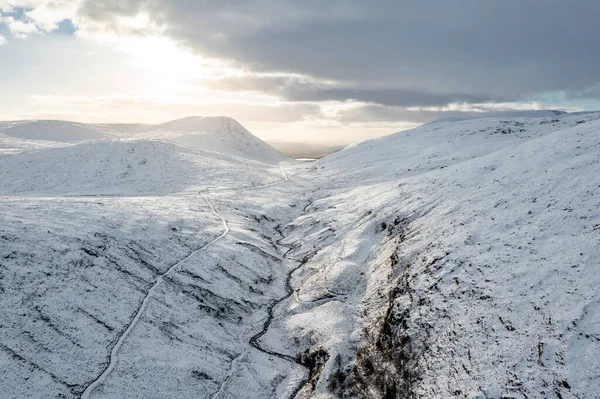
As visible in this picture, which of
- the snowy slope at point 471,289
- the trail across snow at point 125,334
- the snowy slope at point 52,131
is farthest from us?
the snowy slope at point 52,131

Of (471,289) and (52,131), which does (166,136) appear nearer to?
(52,131)

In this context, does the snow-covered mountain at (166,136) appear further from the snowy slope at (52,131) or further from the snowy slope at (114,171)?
the snowy slope at (114,171)

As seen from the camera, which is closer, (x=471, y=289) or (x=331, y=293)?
(x=471, y=289)

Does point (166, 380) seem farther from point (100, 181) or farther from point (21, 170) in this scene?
point (21, 170)

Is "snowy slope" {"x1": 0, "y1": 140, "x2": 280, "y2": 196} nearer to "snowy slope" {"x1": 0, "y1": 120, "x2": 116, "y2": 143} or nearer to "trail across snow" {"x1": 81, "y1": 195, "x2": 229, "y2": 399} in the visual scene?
"trail across snow" {"x1": 81, "y1": 195, "x2": 229, "y2": 399}

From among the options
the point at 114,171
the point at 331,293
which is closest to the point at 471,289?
the point at 331,293

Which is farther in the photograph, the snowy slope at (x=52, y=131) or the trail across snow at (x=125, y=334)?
the snowy slope at (x=52, y=131)

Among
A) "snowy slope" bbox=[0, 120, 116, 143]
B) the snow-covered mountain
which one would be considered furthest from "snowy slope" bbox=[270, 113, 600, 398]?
"snowy slope" bbox=[0, 120, 116, 143]

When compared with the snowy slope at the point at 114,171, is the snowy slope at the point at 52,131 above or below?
above

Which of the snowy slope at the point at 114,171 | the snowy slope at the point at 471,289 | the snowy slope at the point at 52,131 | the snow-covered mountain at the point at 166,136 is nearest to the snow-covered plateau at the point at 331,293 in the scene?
the snowy slope at the point at 471,289
